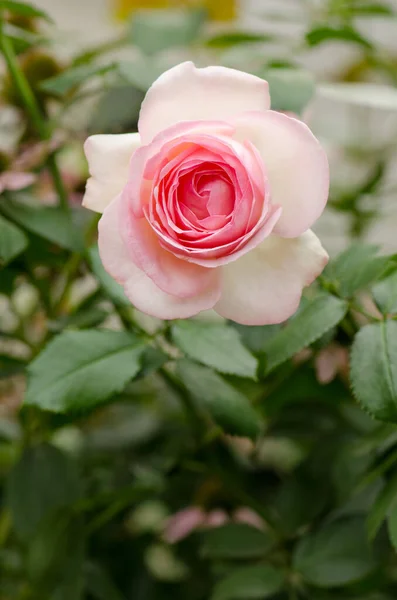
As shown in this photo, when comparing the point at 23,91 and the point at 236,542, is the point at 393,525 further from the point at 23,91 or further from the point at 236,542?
the point at 23,91

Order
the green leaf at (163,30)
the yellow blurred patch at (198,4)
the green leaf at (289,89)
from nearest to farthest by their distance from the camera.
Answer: the green leaf at (289,89) → the green leaf at (163,30) → the yellow blurred patch at (198,4)

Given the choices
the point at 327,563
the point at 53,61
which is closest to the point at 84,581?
the point at 327,563

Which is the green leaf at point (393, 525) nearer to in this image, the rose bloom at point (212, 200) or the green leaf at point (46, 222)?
the rose bloom at point (212, 200)

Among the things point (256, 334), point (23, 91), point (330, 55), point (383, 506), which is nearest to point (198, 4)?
point (330, 55)

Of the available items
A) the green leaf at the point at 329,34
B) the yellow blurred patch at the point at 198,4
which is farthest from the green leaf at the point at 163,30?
the yellow blurred patch at the point at 198,4

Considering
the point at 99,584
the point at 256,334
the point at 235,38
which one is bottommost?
the point at 99,584

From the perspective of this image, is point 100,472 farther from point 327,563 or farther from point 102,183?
point 102,183
